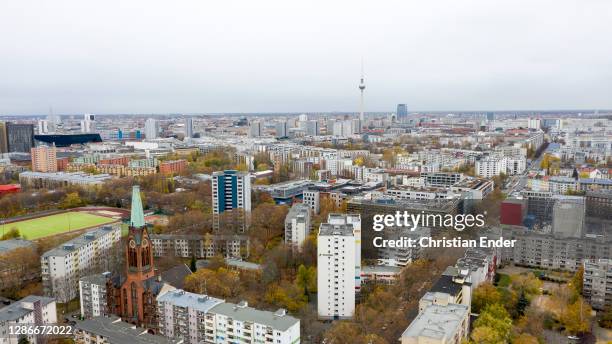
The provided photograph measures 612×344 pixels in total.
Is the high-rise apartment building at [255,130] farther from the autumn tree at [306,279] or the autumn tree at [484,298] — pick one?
the autumn tree at [484,298]

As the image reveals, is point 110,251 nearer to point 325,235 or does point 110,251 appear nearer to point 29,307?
point 29,307

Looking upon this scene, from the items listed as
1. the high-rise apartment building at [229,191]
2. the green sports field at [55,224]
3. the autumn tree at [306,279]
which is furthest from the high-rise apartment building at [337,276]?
the green sports field at [55,224]

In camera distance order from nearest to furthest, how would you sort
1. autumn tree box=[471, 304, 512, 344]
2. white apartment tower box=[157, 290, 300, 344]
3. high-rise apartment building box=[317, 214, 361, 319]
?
autumn tree box=[471, 304, 512, 344]
white apartment tower box=[157, 290, 300, 344]
high-rise apartment building box=[317, 214, 361, 319]

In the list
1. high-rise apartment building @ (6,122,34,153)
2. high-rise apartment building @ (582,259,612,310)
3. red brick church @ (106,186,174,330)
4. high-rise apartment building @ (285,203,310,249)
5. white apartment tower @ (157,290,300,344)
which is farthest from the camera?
high-rise apartment building @ (6,122,34,153)

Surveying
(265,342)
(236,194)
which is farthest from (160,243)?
(265,342)

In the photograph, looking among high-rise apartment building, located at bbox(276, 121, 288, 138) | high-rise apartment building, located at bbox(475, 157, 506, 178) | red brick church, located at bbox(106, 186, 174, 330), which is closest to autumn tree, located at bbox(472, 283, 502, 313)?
red brick church, located at bbox(106, 186, 174, 330)

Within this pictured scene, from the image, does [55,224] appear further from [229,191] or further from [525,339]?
[525,339]

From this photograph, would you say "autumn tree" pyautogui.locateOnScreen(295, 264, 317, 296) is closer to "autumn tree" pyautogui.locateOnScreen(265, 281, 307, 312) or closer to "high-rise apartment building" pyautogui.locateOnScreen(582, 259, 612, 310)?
"autumn tree" pyautogui.locateOnScreen(265, 281, 307, 312)

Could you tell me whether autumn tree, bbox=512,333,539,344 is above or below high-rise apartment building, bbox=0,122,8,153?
below
